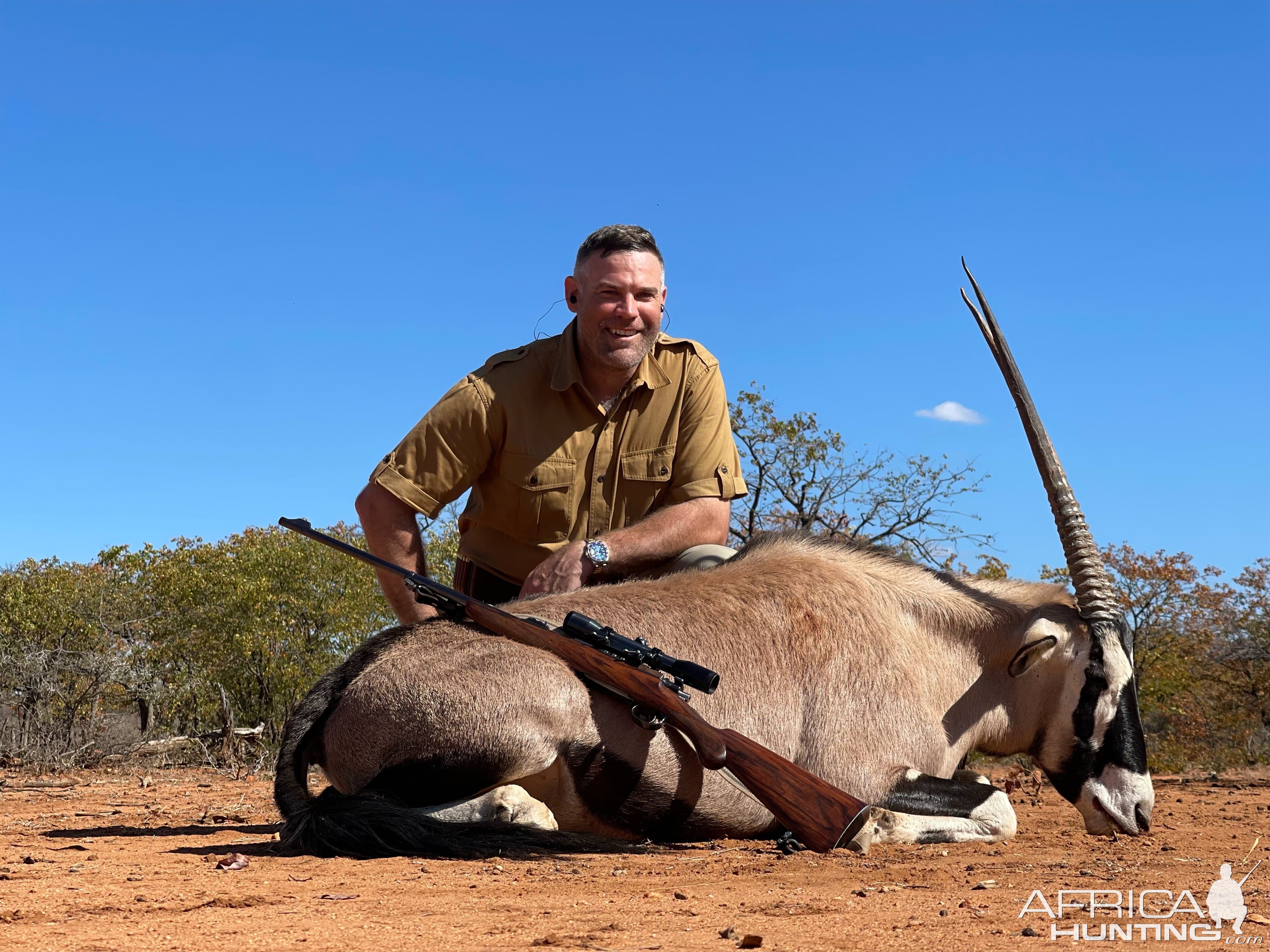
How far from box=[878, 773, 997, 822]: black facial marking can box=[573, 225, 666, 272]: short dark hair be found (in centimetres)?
332

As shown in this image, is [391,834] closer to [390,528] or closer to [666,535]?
[390,528]

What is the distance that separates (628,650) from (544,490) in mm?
1891

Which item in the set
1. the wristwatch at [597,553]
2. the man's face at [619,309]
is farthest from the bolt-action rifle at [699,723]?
the man's face at [619,309]

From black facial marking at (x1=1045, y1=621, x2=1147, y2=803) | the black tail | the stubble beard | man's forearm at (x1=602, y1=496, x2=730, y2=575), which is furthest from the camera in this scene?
the stubble beard

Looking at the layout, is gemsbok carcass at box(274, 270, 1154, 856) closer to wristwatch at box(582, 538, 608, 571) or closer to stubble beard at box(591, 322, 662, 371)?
wristwatch at box(582, 538, 608, 571)

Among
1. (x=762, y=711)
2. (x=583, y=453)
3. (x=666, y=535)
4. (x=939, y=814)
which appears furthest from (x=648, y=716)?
(x=583, y=453)

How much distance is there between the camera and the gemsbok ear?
5.79 metres

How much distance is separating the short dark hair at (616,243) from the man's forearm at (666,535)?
149 centimetres

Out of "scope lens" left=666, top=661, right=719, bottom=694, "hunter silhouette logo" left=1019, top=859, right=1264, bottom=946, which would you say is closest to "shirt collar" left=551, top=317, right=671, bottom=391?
"scope lens" left=666, top=661, right=719, bottom=694

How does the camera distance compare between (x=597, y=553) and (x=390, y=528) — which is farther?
(x=390, y=528)

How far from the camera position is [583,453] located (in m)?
6.74

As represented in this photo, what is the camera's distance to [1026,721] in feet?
19.5

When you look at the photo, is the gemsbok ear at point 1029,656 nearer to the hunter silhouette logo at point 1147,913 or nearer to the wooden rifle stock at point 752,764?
the wooden rifle stock at point 752,764

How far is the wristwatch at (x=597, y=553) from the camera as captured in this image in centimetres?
619
